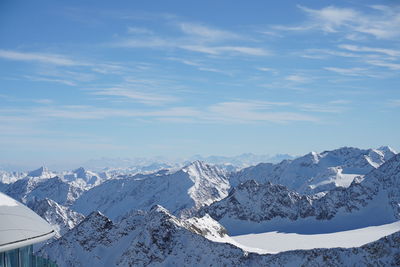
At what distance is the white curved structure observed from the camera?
90.3 feet

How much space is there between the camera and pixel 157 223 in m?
148

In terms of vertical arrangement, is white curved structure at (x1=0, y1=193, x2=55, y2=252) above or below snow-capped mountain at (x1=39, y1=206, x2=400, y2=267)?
above

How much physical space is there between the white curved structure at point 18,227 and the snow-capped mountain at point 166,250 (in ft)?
320

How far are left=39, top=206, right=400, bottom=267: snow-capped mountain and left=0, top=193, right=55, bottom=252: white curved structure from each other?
9738 centimetres

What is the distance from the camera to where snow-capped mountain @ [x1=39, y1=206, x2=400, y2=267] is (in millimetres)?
118438

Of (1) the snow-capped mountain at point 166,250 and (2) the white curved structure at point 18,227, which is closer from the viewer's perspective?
(2) the white curved structure at point 18,227

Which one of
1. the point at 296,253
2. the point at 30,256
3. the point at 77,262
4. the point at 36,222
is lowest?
the point at 77,262

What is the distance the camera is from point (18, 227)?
28828mm

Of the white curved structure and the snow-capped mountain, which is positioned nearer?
the white curved structure

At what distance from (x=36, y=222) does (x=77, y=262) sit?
423 ft

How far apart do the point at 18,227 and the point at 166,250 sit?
377 feet

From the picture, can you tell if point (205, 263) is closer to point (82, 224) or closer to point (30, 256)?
point (82, 224)

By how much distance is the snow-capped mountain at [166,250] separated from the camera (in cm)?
11844

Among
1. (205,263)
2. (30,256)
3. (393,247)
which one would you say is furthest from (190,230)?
(30,256)
